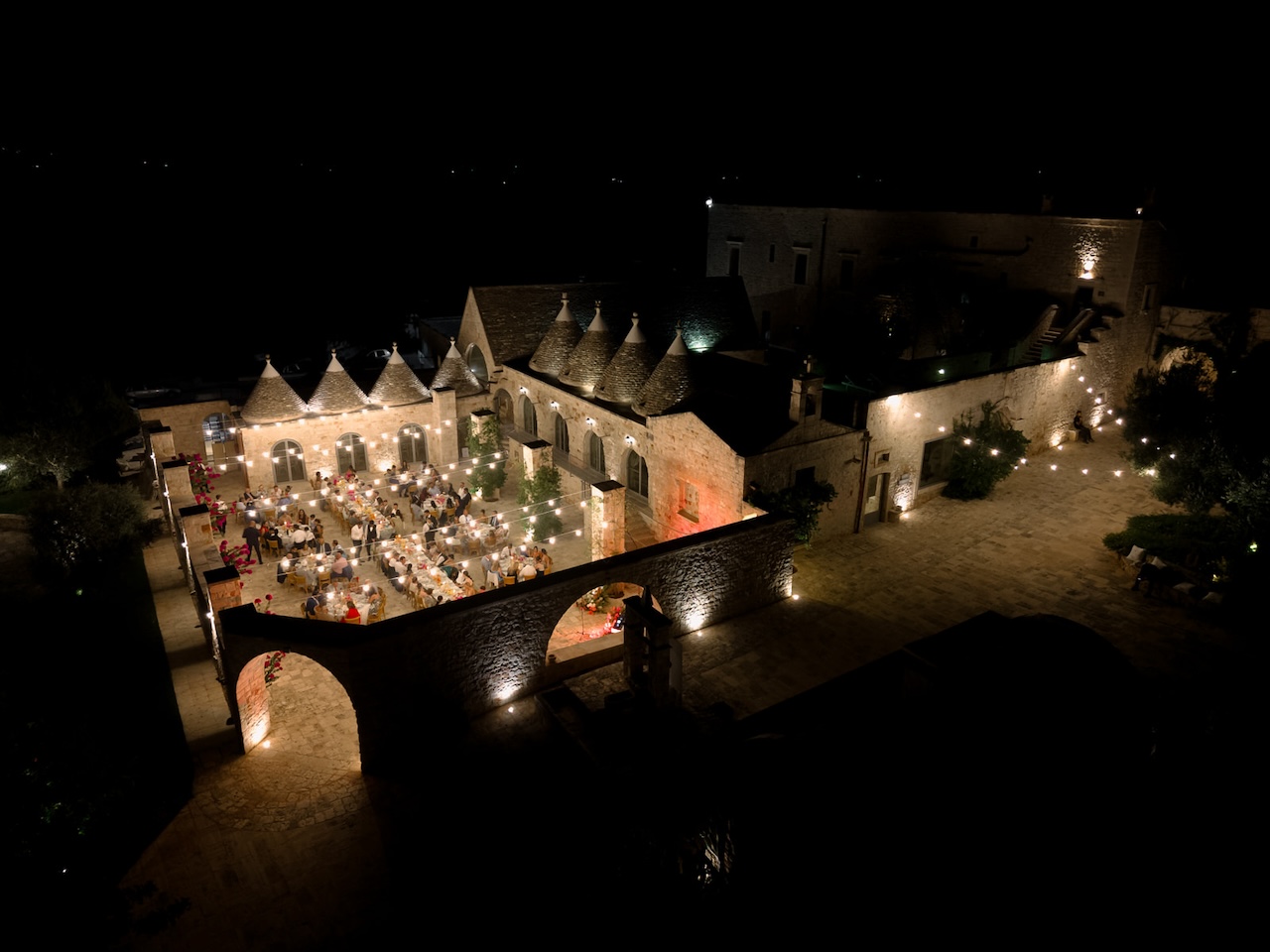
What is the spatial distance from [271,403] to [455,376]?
5330 mm

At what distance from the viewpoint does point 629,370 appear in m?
21.4

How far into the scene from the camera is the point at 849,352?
1037 inches

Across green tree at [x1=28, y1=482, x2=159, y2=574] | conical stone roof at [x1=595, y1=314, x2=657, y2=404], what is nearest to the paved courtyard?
green tree at [x1=28, y1=482, x2=159, y2=574]

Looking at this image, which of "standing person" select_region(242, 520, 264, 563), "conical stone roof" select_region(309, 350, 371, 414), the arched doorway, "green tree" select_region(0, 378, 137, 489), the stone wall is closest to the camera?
"standing person" select_region(242, 520, 264, 563)

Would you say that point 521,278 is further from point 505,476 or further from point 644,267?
point 505,476

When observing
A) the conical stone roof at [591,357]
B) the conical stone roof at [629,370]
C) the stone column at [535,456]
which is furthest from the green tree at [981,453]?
the stone column at [535,456]

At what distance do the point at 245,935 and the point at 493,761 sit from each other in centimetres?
377

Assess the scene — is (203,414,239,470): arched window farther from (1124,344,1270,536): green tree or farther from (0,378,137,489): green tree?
(1124,344,1270,536): green tree

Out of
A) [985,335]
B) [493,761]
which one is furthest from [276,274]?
[493,761]

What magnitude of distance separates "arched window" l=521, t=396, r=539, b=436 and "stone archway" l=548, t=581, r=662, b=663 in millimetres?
9616

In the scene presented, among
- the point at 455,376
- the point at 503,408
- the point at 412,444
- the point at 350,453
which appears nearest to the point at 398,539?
the point at 350,453

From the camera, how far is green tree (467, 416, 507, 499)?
2198cm

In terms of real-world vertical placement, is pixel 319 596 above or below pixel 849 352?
below

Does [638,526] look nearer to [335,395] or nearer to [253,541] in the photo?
[253,541]
